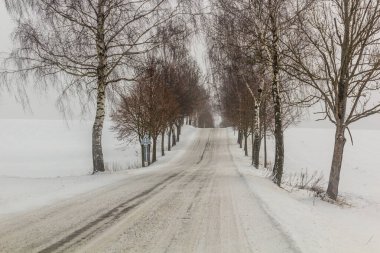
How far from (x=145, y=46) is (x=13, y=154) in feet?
119

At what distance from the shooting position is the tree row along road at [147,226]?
5.41 m

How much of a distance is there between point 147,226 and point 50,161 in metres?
38.1

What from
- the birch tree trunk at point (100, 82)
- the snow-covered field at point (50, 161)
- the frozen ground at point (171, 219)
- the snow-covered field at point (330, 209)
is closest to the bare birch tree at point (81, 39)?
the birch tree trunk at point (100, 82)

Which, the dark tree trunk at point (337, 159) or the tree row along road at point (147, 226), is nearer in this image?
the tree row along road at point (147, 226)

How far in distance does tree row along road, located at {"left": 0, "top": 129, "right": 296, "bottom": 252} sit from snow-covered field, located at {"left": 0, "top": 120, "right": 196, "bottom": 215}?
1417mm

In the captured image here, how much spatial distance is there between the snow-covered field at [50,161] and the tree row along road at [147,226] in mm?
1417

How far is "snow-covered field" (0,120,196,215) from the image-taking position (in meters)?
10.5

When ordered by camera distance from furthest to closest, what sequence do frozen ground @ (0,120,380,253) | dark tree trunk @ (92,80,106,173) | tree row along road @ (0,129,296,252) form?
dark tree trunk @ (92,80,106,173) → frozen ground @ (0,120,380,253) → tree row along road @ (0,129,296,252)

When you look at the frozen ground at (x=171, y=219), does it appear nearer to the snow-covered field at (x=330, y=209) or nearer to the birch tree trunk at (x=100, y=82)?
the snow-covered field at (x=330, y=209)

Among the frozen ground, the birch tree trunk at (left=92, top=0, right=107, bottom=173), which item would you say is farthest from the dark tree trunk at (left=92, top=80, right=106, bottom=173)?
the frozen ground

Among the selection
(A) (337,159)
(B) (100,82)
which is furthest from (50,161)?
(A) (337,159)

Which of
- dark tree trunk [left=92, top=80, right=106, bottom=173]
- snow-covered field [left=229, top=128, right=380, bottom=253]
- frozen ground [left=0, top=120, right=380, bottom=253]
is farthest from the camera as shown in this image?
dark tree trunk [left=92, top=80, right=106, bottom=173]

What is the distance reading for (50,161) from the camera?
4225cm

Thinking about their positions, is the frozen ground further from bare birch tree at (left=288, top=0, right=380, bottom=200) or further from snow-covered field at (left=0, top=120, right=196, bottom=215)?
bare birch tree at (left=288, top=0, right=380, bottom=200)
